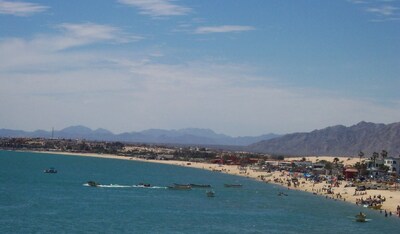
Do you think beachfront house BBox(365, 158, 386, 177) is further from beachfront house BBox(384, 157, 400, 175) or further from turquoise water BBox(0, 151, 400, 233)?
turquoise water BBox(0, 151, 400, 233)

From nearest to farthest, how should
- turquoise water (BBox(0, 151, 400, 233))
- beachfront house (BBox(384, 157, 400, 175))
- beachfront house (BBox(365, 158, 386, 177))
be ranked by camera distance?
1. turquoise water (BBox(0, 151, 400, 233))
2. beachfront house (BBox(365, 158, 386, 177))
3. beachfront house (BBox(384, 157, 400, 175))

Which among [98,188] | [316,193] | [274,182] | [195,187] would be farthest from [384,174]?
[98,188]

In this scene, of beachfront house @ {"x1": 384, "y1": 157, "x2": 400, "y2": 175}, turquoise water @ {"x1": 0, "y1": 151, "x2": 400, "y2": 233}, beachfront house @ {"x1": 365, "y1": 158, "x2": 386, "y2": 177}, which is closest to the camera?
turquoise water @ {"x1": 0, "y1": 151, "x2": 400, "y2": 233}

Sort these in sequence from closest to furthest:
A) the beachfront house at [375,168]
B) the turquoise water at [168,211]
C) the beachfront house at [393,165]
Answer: the turquoise water at [168,211]
the beachfront house at [375,168]
the beachfront house at [393,165]

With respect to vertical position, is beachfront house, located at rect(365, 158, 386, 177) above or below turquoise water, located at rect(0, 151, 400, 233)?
above

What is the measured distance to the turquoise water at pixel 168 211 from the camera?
61250 mm

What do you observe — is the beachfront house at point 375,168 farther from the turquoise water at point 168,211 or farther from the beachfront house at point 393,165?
the turquoise water at point 168,211

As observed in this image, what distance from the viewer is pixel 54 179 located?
388 ft

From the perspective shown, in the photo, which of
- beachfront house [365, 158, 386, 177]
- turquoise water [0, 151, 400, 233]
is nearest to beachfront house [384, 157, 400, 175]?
beachfront house [365, 158, 386, 177]

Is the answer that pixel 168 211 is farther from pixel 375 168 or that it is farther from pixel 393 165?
pixel 393 165

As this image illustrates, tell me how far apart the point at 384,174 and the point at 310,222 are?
71.1 m

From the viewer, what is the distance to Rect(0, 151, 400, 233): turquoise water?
61250 millimetres

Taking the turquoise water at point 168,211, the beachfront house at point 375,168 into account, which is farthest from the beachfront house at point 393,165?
the turquoise water at point 168,211

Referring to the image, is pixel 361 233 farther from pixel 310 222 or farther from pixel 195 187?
pixel 195 187
